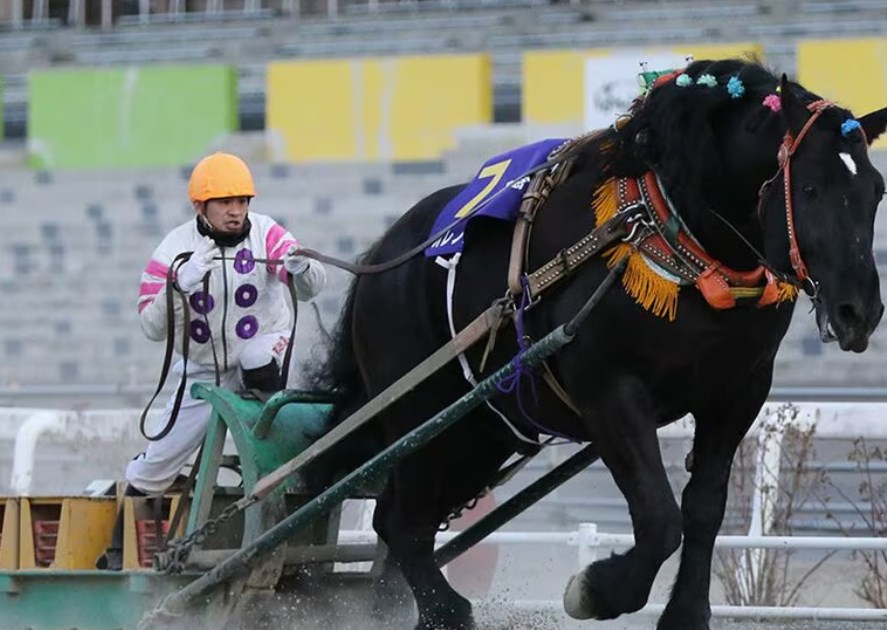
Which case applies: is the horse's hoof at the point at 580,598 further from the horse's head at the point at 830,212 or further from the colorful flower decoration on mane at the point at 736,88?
the colorful flower decoration on mane at the point at 736,88

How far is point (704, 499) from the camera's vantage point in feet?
16.5

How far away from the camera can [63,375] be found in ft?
52.0

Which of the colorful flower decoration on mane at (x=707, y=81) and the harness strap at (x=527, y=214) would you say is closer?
the colorful flower decoration on mane at (x=707, y=81)

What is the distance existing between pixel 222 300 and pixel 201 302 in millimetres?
75

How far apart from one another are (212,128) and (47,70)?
2.09 m

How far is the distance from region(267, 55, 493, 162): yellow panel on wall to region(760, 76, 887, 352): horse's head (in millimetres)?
10510

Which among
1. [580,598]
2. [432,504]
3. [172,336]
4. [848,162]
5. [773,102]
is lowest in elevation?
[432,504]

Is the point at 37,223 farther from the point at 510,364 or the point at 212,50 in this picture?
the point at 510,364

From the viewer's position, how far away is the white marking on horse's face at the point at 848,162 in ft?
14.3

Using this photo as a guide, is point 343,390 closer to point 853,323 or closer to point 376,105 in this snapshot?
point 853,323

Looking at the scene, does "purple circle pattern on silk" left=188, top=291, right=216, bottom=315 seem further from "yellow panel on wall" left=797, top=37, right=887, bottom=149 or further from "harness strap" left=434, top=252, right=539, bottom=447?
"yellow panel on wall" left=797, top=37, right=887, bottom=149

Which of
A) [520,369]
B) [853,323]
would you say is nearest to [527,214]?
[520,369]

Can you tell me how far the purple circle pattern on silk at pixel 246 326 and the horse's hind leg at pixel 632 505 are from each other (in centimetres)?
162

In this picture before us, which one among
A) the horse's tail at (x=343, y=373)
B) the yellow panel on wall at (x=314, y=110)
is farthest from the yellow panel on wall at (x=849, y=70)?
the horse's tail at (x=343, y=373)
